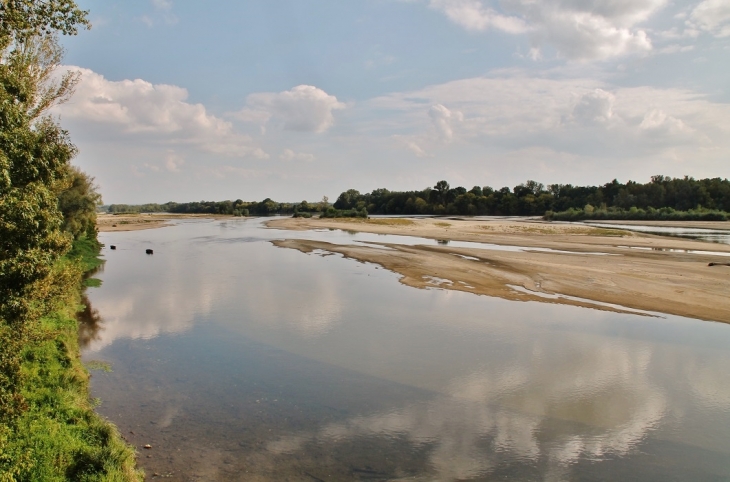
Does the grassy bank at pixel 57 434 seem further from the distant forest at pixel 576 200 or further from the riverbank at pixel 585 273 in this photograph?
the distant forest at pixel 576 200

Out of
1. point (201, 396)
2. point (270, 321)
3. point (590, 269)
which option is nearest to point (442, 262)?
point (590, 269)

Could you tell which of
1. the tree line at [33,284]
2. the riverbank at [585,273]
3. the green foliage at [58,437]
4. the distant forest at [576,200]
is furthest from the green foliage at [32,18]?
the distant forest at [576,200]

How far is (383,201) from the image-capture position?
193750 millimetres

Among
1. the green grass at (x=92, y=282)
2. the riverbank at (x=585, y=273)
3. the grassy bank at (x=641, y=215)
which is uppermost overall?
the grassy bank at (x=641, y=215)

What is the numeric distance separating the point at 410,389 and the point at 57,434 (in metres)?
8.13

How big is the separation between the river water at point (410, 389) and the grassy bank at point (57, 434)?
0.83m

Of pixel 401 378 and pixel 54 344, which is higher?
pixel 54 344

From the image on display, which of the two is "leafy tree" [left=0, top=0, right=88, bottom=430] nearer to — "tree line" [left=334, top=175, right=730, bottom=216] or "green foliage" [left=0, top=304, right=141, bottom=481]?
"green foliage" [left=0, top=304, right=141, bottom=481]

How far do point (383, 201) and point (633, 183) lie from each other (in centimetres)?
9064

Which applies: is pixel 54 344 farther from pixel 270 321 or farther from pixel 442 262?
pixel 442 262

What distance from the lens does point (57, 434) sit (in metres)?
8.48

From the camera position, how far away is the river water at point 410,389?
9.46 m

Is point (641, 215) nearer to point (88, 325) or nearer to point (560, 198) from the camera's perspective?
point (560, 198)

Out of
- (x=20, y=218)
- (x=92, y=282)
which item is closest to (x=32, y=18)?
(x=20, y=218)
